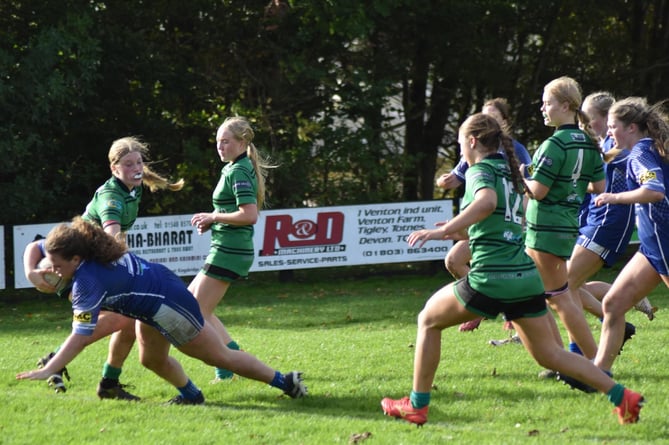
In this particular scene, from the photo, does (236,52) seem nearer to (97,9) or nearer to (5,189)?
(97,9)

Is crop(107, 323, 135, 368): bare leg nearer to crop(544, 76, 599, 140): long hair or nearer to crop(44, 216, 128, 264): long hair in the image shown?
crop(44, 216, 128, 264): long hair

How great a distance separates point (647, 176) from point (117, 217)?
3.77 meters

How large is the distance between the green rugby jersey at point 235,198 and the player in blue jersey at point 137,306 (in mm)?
1081

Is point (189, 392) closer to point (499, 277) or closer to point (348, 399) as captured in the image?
point (348, 399)

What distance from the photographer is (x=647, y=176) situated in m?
6.55

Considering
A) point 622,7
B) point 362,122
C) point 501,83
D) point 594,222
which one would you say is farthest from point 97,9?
point 594,222

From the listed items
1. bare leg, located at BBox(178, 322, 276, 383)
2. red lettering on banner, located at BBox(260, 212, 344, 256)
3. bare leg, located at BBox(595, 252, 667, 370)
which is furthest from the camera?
red lettering on banner, located at BBox(260, 212, 344, 256)

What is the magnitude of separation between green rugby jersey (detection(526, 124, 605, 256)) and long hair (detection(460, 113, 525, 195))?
96 centimetres

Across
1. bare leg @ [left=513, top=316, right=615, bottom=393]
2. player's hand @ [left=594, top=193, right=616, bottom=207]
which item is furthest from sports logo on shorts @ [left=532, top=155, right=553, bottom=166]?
bare leg @ [left=513, top=316, right=615, bottom=393]

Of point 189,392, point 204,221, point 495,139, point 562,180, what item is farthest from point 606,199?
point 189,392

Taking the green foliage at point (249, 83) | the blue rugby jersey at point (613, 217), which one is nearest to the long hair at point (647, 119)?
the blue rugby jersey at point (613, 217)

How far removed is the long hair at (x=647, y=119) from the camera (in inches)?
264

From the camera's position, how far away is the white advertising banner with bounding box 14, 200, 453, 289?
15.8 m

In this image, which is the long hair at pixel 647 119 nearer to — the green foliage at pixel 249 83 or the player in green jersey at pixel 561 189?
the player in green jersey at pixel 561 189
